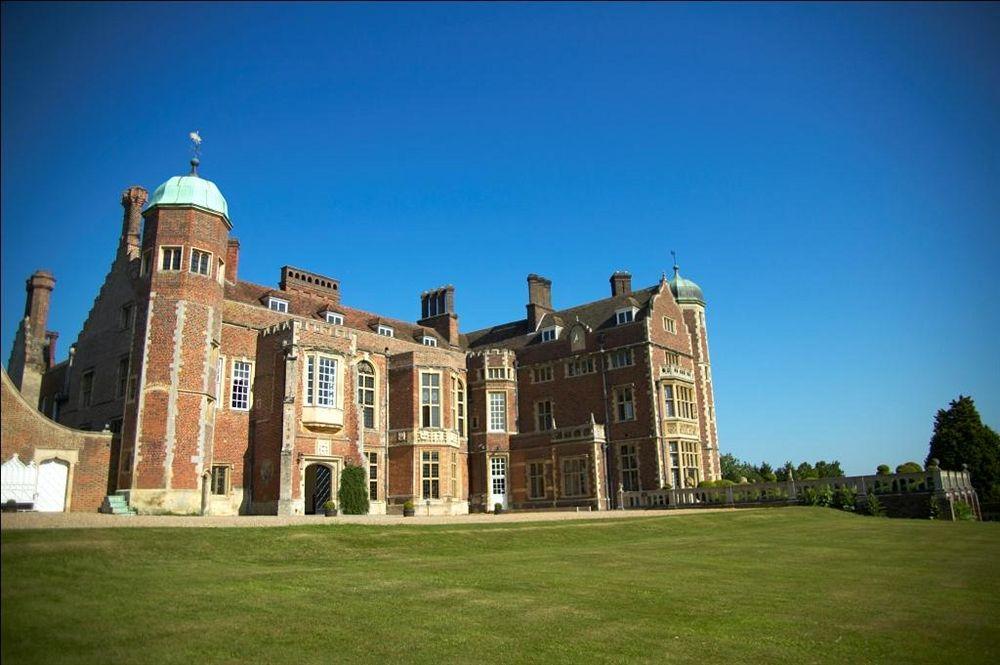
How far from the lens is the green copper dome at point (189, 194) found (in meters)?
29.5

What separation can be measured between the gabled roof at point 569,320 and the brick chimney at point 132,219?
2301 centimetres

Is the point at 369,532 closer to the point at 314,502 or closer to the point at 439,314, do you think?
the point at 314,502

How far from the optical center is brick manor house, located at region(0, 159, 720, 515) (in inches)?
1120

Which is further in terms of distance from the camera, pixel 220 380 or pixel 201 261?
pixel 220 380

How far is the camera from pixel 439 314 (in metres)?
52.0

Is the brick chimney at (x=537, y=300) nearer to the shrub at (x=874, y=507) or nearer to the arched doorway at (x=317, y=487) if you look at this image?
the arched doorway at (x=317, y=487)

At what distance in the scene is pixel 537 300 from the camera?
48.7 meters

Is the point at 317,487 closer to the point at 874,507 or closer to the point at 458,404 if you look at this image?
the point at 458,404

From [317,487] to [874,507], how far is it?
25794 millimetres

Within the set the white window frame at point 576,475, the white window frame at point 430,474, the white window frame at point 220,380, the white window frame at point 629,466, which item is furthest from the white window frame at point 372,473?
the white window frame at point 629,466

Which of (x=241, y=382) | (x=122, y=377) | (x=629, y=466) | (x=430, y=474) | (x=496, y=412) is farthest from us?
(x=496, y=412)

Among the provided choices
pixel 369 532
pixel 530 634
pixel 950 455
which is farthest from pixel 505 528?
pixel 950 455

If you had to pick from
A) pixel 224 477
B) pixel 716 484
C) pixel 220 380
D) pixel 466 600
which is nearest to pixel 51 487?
pixel 466 600

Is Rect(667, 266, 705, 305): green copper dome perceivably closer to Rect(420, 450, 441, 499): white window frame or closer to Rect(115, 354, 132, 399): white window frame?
Rect(420, 450, 441, 499): white window frame
